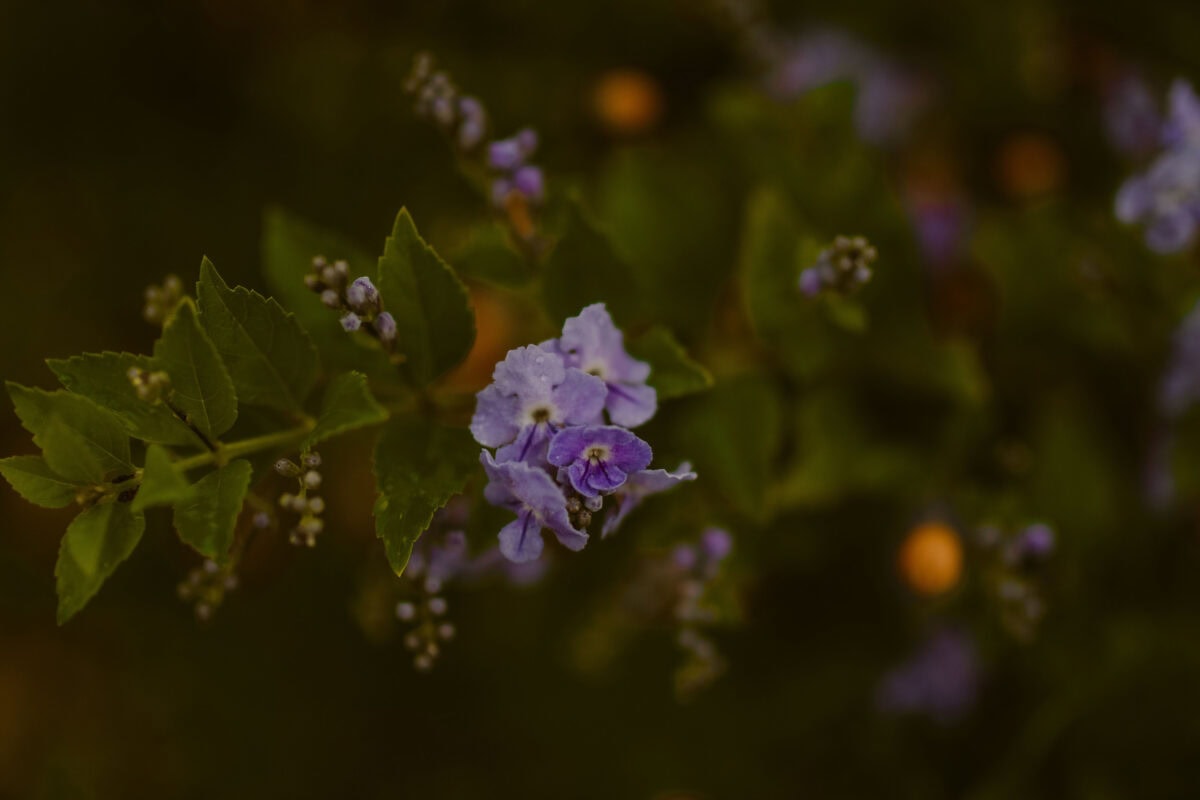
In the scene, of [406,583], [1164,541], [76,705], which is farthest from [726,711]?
[76,705]

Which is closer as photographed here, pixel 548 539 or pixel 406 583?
pixel 406 583

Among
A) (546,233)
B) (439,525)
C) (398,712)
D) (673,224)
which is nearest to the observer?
(439,525)

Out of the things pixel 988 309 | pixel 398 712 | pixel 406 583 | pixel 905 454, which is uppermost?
pixel 988 309

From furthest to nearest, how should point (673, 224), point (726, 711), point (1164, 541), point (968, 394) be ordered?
1. point (726, 711)
2. point (1164, 541)
3. point (673, 224)
4. point (968, 394)

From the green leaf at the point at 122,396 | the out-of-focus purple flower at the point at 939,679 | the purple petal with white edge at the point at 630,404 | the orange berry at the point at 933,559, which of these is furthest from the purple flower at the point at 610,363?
the out-of-focus purple flower at the point at 939,679

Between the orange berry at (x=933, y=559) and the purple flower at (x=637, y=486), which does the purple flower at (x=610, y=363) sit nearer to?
the purple flower at (x=637, y=486)

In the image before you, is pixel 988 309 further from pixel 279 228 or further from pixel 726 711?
pixel 279 228

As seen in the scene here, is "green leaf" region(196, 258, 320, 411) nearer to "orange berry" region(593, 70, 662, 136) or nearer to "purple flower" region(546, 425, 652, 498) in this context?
"purple flower" region(546, 425, 652, 498)

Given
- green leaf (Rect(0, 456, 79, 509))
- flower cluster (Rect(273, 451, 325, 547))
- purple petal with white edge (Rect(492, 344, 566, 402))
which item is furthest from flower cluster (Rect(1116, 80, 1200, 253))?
green leaf (Rect(0, 456, 79, 509))

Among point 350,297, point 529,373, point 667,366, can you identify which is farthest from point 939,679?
point 350,297
